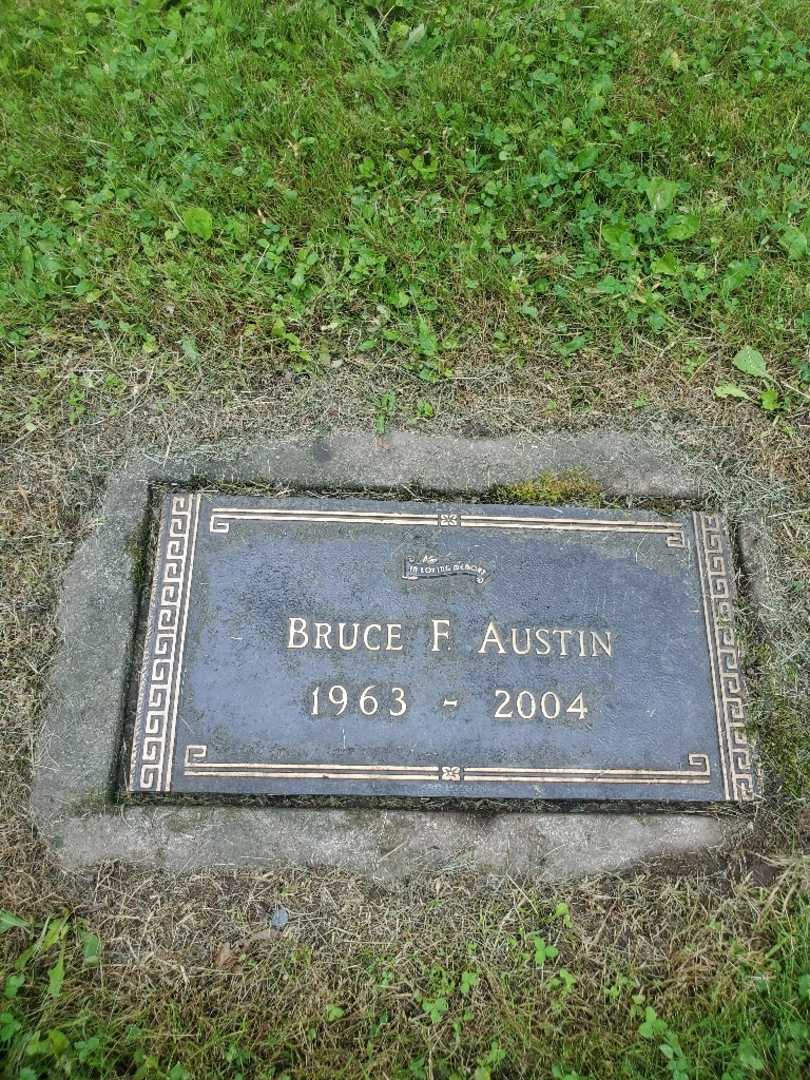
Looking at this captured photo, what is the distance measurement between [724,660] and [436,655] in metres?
0.90

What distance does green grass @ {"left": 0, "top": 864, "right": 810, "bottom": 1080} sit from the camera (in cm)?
202

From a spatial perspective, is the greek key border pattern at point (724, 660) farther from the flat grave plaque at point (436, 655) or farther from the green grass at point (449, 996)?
the green grass at point (449, 996)

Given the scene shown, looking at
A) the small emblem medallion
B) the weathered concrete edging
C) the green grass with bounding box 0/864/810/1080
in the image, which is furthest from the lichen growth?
the green grass with bounding box 0/864/810/1080

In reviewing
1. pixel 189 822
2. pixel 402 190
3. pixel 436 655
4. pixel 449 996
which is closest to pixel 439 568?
pixel 436 655

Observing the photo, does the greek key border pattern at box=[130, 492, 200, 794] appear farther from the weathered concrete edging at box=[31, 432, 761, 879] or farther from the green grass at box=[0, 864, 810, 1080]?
the green grass at box=[0, 864, 810, 1080]

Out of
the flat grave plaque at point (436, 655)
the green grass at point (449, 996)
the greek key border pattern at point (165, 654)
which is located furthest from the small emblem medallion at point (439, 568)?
the green grass at point (449, 996)

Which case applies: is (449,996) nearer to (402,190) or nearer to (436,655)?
(436,655)

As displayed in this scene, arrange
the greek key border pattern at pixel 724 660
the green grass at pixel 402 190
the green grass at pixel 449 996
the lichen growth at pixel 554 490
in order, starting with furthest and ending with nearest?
1. the green grass at pixel 402 190
2. the lichen growth at pixel 554 490
3. the greek key border pattern at pixel 724 660
4. the green grass at pixel 449 996

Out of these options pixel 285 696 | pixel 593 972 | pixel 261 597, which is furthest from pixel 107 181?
pixel 593 972

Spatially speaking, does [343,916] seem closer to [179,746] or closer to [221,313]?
[179,746]

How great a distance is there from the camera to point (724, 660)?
2379 mm

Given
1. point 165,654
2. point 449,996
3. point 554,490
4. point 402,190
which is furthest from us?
point 402,190

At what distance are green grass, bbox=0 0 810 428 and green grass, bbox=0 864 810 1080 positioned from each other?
5.26 feet

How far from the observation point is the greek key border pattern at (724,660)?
2.29 metres
